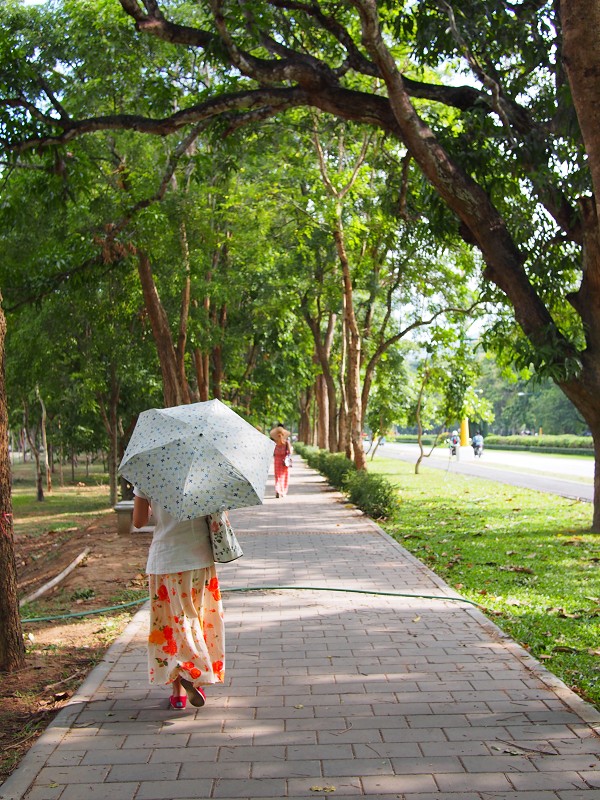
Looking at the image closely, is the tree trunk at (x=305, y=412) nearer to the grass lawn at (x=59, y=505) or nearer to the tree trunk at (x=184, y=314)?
the grass lawn at (x=59, y=505)

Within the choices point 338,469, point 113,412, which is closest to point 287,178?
point 338,469

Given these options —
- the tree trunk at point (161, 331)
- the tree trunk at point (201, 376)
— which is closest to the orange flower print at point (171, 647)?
the tree trunk at point (161, 331)

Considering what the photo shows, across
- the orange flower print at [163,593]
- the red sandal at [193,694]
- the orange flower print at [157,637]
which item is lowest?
the red sandal at [193,694]

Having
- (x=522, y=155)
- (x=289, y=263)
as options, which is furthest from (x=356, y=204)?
(x=522, y=155)

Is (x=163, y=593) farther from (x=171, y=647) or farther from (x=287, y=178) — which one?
(x=287, y=178)

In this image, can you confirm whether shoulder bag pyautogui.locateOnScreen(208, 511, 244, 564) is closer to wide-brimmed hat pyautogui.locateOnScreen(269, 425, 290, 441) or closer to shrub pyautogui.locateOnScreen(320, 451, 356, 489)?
wide-brimmed hat pyautogui.locateOnScreen(269, 425, 290, 441)

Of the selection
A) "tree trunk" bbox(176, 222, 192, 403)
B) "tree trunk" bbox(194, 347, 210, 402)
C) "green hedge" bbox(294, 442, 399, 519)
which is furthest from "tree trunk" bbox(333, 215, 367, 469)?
"tree trunk" bbox(194, 347, 210, 402)

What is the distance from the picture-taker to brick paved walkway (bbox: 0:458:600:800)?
406cm

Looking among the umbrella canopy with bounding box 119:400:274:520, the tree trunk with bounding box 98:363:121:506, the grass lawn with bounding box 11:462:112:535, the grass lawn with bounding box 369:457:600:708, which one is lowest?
the grass lawn with bounding box 11:462:112:535

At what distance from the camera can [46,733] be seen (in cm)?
477

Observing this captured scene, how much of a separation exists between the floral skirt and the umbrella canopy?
0.66 m

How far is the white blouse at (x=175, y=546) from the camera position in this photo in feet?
17.1

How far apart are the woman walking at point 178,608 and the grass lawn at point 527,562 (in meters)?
2.34

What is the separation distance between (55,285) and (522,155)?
6769 mm
